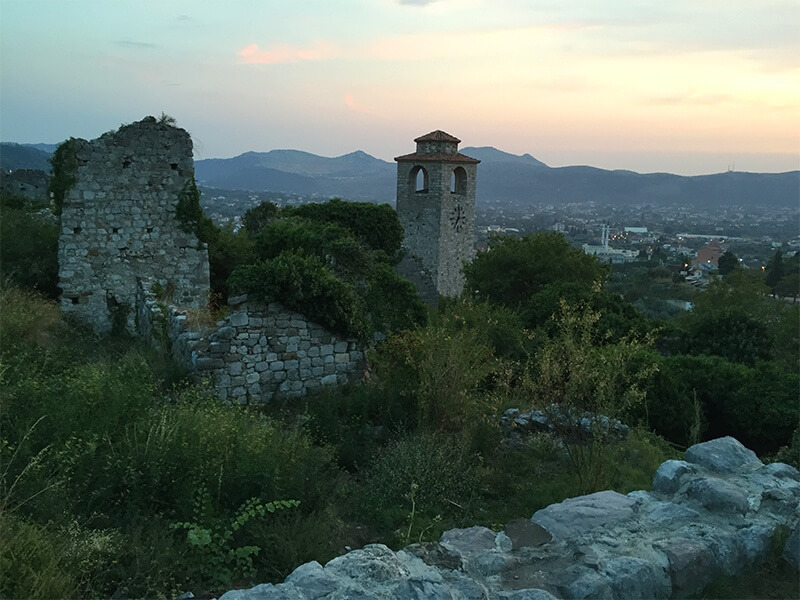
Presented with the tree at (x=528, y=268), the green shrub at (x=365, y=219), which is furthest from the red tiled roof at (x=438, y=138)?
the green shrub at (x=365, y=219)

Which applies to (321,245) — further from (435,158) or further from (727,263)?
(727,263)

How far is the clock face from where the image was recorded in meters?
38.3

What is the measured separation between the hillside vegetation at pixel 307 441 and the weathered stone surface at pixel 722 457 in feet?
2.10

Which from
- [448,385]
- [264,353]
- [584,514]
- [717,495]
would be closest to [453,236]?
[264,353]

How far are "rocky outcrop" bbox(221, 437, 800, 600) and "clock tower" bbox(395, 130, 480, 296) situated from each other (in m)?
31.9

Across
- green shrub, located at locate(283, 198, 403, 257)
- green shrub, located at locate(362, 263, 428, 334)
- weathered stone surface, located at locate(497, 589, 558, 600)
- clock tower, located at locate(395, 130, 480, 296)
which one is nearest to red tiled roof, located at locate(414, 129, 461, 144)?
clock tower, located at locate(395, 130, 480, 296)

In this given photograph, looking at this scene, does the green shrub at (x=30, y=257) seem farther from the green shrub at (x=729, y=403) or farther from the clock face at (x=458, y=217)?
→ the clock face at (x=458, y=217)

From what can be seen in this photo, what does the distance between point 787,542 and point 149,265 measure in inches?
424

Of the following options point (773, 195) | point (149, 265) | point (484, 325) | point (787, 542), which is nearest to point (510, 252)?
point (484, 325)

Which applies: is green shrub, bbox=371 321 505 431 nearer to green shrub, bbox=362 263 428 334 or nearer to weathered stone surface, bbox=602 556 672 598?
green shrub, bbox=362 263 428 334

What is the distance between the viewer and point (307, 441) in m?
6.23

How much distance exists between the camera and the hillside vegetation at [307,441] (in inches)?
170

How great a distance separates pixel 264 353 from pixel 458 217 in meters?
31.8

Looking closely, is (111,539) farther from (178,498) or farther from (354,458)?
(354,458)
